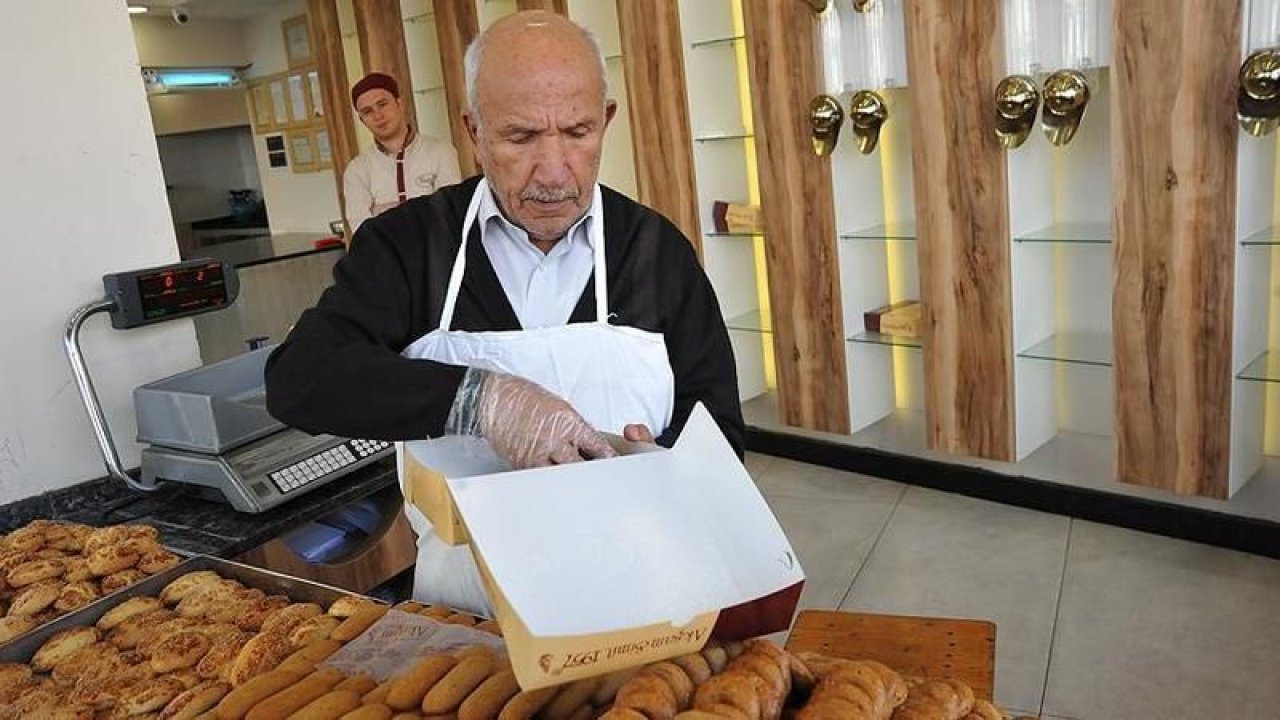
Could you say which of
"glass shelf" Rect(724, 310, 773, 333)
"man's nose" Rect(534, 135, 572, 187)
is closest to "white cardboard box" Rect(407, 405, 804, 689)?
"man's nose" Rect(534, 135, 572, 187)

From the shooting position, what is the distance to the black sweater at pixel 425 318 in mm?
1313

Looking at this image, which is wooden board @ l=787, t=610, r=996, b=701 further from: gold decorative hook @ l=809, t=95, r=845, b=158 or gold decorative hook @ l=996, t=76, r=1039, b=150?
gold decorative hook @ l=809, t=95, r=845, b=158

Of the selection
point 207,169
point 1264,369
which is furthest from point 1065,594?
point 207,169

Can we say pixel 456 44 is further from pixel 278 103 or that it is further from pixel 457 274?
pixel 457 274

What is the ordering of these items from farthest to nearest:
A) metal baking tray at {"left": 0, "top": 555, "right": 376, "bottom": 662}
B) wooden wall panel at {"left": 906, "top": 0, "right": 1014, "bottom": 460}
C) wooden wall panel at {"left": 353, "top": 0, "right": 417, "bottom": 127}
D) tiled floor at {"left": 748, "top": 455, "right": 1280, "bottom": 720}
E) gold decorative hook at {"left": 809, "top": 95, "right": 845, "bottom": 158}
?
wooden wall panel at {"left": 353, "top": 0, "right": 417, "bottom": 127}, gold decorative hook at {"left": 809, "top": 95, "right": 845, "bottom": 158}, wooden wall panel at {"left": 906, "top": 0, "right": 1014, "bottom": 460}, tiled floor at {"left": 748, "top": 455, "right": 1280, "bottom": 720}, metal baking tray at {"left": 0, "top": 555, "right": 376, "bottom": 662}

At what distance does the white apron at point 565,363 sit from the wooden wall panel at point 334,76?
489 cm

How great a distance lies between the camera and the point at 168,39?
7.95 meters

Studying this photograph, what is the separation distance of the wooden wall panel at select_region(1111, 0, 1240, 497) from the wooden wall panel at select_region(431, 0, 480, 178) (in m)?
3.15

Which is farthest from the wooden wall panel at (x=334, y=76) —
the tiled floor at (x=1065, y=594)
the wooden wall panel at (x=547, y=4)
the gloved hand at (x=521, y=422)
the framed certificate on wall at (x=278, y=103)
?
the gloved hand at (x=521, y=422)

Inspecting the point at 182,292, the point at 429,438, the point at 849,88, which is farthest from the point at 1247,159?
the point at 182,292

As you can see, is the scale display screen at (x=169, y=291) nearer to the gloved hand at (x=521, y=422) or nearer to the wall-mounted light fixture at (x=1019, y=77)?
the gloved hand at (x=521, y=422)

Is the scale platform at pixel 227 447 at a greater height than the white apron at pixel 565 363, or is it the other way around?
the white apron at pixel 565 363

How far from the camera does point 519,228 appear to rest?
156cm

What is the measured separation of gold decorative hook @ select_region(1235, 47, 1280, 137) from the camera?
2.47 m
